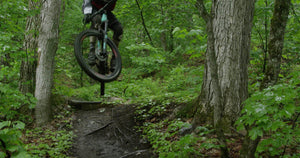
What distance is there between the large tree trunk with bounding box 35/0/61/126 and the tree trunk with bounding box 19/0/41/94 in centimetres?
15

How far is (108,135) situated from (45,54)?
265 centimetres

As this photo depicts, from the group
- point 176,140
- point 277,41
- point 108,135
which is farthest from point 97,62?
point 277,41

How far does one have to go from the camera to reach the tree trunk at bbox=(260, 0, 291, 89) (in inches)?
89.2

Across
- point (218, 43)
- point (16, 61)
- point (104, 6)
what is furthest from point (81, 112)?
point (218, 43)

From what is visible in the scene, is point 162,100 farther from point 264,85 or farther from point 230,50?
point 264,85

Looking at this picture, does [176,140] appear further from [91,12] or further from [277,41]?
[91,12]

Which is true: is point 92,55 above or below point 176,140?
above

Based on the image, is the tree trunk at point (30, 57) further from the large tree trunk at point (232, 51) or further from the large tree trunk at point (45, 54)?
the large tree trunk at point (232, 51)

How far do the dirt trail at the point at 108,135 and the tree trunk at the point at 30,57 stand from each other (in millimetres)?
1531

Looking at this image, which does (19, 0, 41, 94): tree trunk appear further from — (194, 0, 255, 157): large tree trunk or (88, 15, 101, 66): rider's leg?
(194, 0, 255, 157): large tree trunk

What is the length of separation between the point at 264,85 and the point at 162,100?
10.2ft

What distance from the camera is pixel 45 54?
17.9 feet

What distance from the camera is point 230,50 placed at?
3367mm

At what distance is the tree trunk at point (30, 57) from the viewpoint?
17.5ft
